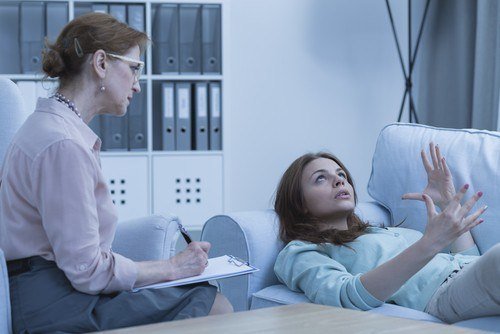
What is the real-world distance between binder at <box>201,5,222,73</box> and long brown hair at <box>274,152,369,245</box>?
134cm

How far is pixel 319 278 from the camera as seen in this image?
1939mm

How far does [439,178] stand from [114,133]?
172cm

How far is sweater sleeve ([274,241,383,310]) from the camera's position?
1.87m

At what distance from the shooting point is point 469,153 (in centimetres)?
236

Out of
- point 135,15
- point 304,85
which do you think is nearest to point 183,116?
point 135,15

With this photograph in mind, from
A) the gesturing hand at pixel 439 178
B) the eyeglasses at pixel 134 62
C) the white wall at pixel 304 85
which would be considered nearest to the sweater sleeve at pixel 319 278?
the gesturing hand at pixel 439 178

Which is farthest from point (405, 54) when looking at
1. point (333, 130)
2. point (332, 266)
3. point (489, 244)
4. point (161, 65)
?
point (332, 266)

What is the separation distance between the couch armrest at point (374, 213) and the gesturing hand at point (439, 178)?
263 millimetres

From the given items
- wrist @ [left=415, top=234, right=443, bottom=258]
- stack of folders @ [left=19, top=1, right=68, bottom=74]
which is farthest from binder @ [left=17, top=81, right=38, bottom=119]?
wrist @ [left=415, top=234, right=443, bottom=258]

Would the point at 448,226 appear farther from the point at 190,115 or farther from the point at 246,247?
the point at 190,115

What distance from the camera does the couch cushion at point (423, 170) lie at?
228 cm

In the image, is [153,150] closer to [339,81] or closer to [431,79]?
[339,81]

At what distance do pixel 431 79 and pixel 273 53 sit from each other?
2.90 ft

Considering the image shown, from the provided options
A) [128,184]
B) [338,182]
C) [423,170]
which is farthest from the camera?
[128,184]
